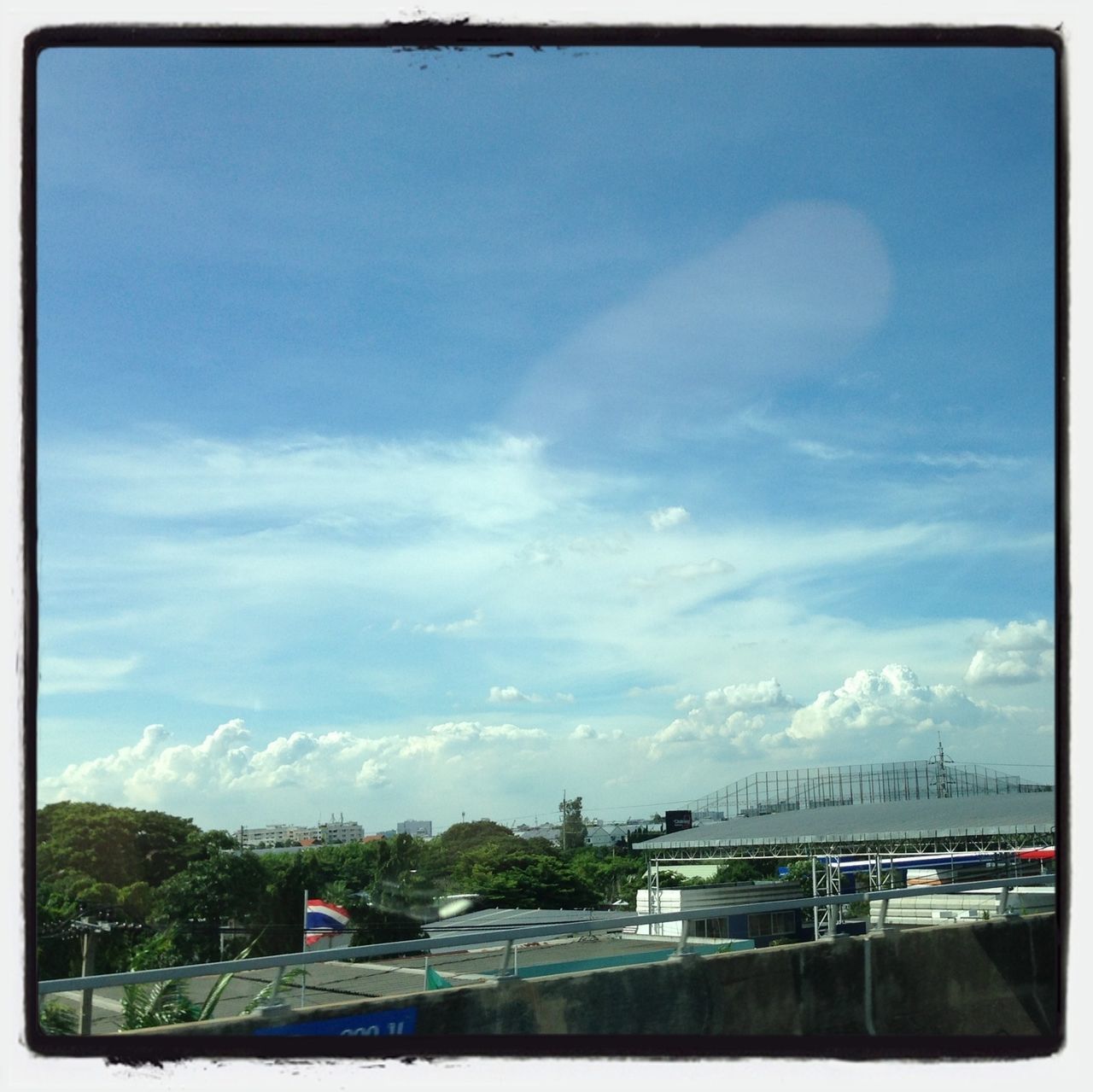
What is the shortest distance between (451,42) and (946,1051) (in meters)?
2.28

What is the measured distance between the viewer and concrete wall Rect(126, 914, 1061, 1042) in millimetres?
5207

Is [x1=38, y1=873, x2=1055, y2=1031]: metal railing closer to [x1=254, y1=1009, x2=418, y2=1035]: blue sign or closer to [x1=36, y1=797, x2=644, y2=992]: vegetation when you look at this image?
[x1=254, y1=1009, x2=418, y2=1035]: blue sign

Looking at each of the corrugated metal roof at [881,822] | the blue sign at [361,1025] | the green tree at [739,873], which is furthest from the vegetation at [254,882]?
the blue sign at [361,1025]

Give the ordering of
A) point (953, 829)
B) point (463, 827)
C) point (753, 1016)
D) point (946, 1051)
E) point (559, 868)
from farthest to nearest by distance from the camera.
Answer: point (463, 827), point (559, 868), point (953, 829), point (753, 1016), point (946, 1051)

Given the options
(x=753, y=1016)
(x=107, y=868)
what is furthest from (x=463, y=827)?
(x=753, y=1016)

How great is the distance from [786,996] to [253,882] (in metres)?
40.1

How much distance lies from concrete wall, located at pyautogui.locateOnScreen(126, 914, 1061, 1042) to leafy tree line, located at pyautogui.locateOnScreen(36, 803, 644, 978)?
18.8 meters

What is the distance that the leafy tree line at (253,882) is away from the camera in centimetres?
3228

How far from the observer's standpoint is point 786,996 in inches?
270

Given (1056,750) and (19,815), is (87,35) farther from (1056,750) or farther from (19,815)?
(1056,750)

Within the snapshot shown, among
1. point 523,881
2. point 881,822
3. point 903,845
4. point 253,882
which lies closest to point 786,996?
point 881,822

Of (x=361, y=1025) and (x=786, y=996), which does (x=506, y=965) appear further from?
(x=786, y=996)

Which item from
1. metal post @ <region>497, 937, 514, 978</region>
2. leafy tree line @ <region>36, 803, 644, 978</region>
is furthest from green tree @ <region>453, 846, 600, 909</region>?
metal post @ <region>497, 937, 514, 978</region>

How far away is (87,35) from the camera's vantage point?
7.15 ft
